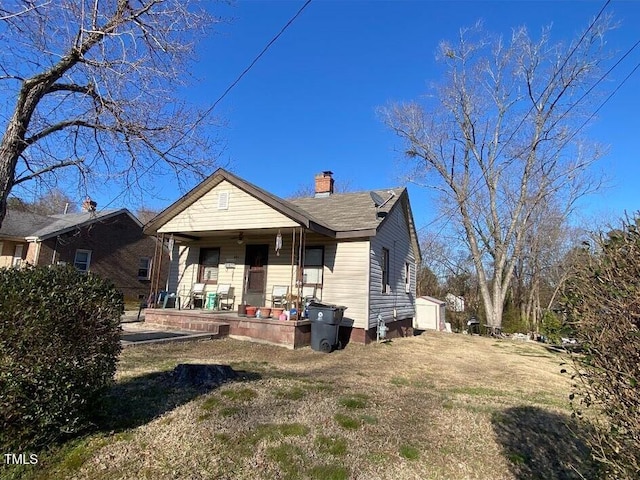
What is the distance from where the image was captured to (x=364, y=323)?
35.4 ft

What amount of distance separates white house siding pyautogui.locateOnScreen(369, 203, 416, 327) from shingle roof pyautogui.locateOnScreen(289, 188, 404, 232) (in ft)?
1.71

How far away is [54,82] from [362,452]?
650 centimetres

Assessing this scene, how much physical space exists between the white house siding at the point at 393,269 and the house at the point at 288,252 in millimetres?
36

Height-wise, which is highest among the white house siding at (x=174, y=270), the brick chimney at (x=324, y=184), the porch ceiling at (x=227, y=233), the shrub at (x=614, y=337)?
the brick chimney at (x=324, y=184)

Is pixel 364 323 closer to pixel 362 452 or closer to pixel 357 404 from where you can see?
pixel 357 404

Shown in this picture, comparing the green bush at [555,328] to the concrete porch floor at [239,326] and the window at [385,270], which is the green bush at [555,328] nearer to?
the concrete porch floor at [239,326]

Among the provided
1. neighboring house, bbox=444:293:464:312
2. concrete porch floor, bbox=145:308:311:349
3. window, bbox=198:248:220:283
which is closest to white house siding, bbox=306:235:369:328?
concrete porch floor, bbox=145:308:311:349

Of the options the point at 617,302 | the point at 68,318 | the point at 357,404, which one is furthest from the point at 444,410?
the point at 68,318

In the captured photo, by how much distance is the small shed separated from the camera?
19.9m

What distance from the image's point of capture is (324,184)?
1620 cm

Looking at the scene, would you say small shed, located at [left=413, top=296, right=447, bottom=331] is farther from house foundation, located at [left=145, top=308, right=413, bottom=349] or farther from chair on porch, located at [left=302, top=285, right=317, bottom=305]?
chair on porch, located at [left=302, top=285, right=317, bottom=305]

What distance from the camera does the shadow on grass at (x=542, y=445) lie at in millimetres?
3420

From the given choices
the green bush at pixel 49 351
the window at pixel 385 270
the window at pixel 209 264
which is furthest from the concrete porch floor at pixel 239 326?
the green bush at pixel 49 351

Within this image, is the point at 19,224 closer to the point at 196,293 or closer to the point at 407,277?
the point at 196,293
